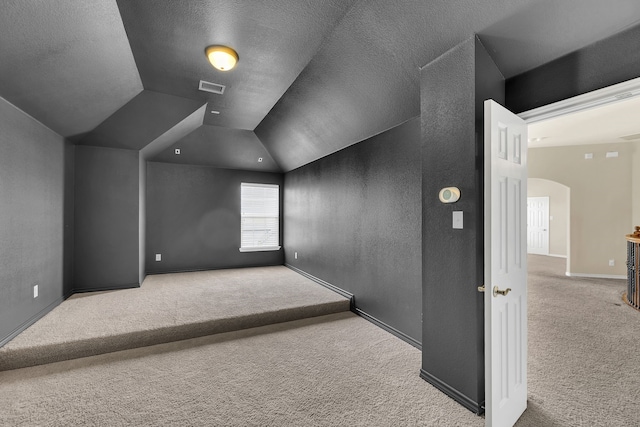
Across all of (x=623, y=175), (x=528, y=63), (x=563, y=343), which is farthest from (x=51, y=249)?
(x=623, y=175)

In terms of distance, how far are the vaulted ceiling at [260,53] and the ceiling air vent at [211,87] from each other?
9 centimetres

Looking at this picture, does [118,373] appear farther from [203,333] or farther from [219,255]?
[219,255]

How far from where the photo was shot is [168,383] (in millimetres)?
2205

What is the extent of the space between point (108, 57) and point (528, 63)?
3478mm

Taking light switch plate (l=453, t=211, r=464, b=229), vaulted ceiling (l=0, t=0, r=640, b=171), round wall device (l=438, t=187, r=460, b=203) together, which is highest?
vaulted ceiling (l=0, t=0, r=640, b=171)

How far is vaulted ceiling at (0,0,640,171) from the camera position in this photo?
177 centimetres

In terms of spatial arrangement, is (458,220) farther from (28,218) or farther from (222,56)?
(28,218)

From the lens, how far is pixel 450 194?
1.97 m

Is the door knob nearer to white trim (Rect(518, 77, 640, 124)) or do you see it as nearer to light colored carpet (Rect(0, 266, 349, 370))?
white trim (Rect(518, 77, 640, 124))

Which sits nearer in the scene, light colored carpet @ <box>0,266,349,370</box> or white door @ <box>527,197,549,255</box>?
light colored carpet @ <box>0,266,349,370</box>

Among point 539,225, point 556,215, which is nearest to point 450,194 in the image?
point 556,215

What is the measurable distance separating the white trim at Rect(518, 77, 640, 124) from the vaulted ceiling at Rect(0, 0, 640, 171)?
31 cm

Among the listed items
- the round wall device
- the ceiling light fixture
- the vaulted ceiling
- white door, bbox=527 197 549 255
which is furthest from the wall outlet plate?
white door, bbox=527 197 549 255

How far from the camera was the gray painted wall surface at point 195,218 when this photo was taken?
212 inches
